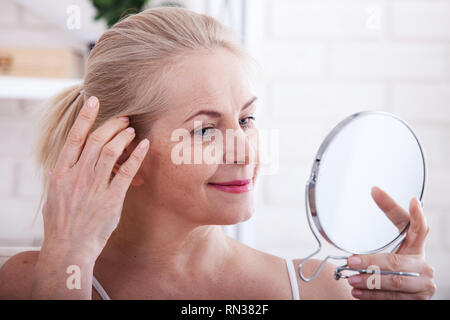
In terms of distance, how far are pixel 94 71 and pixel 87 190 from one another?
0.68 feet

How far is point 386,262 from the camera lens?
68cm

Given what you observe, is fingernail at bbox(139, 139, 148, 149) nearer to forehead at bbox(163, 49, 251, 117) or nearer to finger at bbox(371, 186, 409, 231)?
forehead at bbox(163, 49, 251, 117)

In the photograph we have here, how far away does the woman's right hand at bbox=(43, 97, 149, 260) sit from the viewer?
0.61 meters

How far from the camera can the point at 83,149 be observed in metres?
0.64

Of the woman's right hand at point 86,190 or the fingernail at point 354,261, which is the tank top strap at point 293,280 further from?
the woman's right hand at point 86,190

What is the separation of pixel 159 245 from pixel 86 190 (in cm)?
17

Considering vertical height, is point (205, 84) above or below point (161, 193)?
above

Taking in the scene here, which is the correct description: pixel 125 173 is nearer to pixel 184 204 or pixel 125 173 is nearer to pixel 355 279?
pixel 184 204

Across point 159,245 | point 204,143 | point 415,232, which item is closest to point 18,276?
point 159,245

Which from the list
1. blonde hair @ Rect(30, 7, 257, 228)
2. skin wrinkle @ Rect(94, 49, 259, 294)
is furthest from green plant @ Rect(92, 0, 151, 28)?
skin wrinkle @ Rect(94, 49, 259, 294)

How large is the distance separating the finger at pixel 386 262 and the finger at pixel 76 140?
398 millimetres
